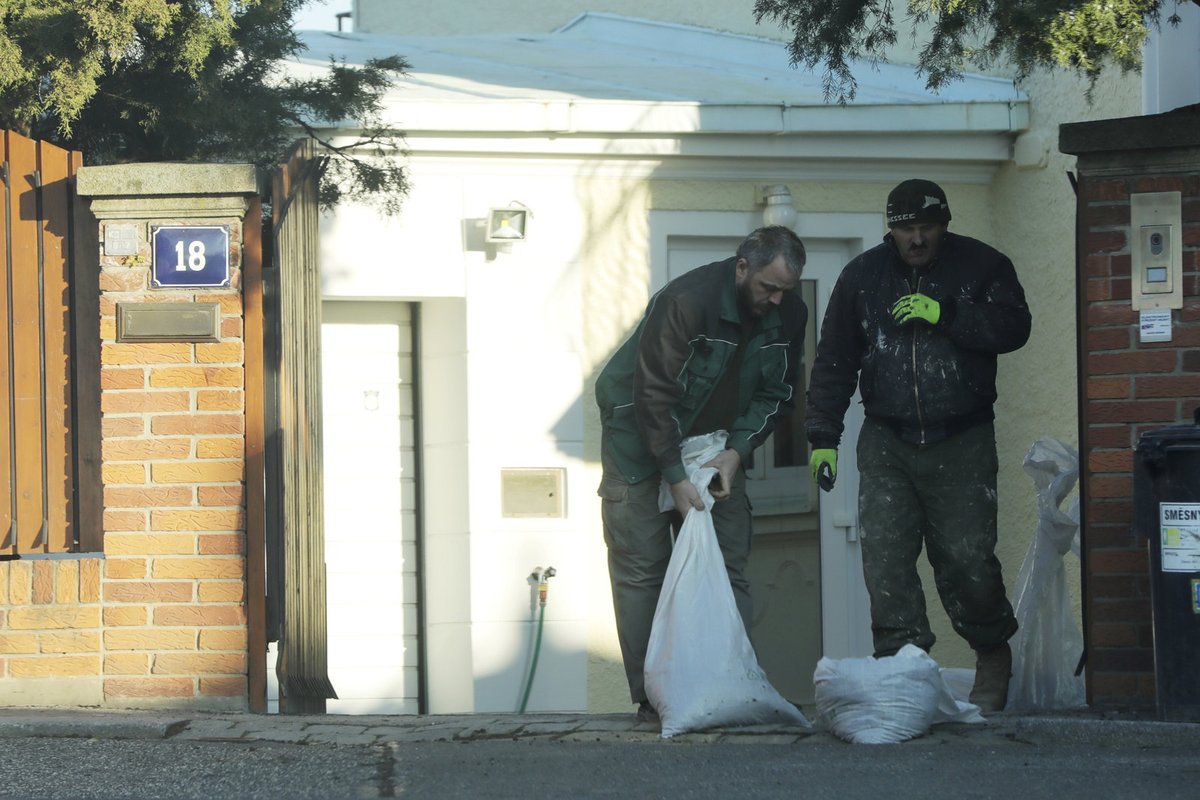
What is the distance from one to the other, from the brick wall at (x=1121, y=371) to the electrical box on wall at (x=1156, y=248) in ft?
0.07

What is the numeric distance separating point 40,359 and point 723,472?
2407 mm

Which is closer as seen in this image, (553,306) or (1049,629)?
(1049,629)

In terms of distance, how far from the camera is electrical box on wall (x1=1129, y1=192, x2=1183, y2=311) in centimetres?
550

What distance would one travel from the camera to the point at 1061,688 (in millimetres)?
5926

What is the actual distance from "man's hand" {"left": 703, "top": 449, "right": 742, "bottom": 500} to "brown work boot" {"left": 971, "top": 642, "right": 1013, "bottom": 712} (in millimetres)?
1057

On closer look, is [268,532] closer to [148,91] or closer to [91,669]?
[91,669]

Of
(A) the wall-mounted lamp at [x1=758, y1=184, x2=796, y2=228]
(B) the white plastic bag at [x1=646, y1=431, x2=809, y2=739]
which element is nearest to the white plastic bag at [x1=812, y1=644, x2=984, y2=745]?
(B) the white plastic bag at [x1=646, y1=431, x2=809, y2=739]

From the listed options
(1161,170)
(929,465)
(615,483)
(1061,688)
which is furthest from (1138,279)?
(615,483)

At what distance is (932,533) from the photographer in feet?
18.6

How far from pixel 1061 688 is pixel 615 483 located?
5.63 feet

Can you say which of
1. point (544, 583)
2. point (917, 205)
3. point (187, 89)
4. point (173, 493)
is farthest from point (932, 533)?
point (187, 89)

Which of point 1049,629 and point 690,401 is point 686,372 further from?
point 1049,629

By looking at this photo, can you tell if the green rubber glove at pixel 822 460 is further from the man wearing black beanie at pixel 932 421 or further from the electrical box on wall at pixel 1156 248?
the electrical box on wall at pixel 1156 248

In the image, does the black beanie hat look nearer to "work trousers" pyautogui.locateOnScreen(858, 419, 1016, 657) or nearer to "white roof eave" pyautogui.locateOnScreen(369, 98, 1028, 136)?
"work trousers" pyautogui.locateOnScreen(858, 419, 1016, 657)
